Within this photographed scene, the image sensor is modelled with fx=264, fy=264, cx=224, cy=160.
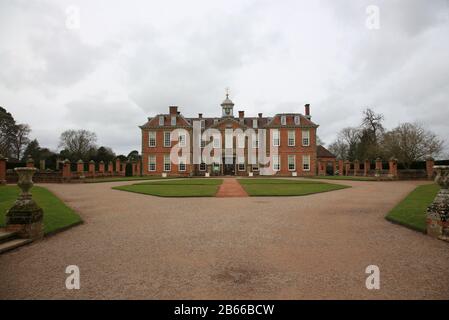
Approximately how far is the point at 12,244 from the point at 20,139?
56382 millimetres

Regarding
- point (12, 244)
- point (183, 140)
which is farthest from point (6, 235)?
point (183, 140)

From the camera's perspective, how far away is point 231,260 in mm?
4613

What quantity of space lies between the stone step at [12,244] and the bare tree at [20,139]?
5463 centimetres

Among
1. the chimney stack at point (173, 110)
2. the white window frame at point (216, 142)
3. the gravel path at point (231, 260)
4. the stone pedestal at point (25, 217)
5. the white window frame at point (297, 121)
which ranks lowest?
the gravel path at point (231, 260)

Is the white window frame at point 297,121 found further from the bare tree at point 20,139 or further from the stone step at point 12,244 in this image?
the bare tree at point 20,139

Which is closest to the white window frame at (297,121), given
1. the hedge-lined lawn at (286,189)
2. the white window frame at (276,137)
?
the white window frame at (276,137)

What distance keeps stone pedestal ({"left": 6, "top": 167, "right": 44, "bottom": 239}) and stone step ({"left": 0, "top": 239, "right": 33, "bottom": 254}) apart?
184 mm

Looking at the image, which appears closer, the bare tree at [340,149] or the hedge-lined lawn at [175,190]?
the hedge-lined lawn at [175,190]

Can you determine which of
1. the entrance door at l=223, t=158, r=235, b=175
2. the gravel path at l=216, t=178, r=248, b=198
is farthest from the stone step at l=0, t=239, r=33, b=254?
the entrance door at l=223, t=158, r=235, b=175

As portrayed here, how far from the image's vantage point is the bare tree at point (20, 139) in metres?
48.8
